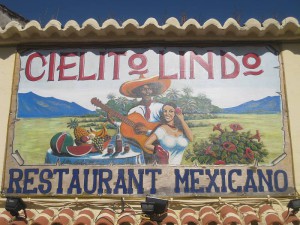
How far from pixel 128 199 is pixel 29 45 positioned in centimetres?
328

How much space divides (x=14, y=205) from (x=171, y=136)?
102 inches

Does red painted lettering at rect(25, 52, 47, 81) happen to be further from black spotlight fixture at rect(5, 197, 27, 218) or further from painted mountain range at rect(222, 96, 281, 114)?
painted mountain range at rect(222, 96, 281, 114)

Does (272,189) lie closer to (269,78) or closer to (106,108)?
(269,78)

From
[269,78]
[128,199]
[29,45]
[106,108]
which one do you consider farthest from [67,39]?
[269,78]

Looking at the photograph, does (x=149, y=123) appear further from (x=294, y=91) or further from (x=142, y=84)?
(x=294, y=91)

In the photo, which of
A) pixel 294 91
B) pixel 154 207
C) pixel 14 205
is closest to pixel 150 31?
pixel 294 91

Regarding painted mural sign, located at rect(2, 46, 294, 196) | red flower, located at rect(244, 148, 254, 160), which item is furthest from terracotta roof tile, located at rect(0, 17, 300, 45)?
red flower, located at rect(244, 148, 254, 160)

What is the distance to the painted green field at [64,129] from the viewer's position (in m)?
7.10

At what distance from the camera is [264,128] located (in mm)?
7164

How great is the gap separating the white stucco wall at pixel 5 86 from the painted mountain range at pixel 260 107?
142 inches

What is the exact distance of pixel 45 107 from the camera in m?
7.49

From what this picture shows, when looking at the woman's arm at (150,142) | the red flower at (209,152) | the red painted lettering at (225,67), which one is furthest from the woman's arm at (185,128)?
the red painted lettering at (225,67)

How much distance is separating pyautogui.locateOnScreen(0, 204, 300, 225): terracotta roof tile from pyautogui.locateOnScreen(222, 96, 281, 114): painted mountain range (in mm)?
1567

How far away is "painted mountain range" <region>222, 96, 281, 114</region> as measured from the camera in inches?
287
